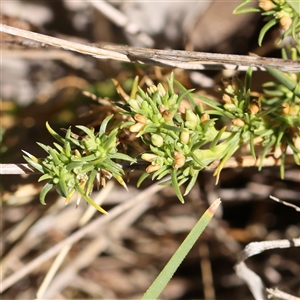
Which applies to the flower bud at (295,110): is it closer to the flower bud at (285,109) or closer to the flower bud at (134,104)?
the flower bud at (285,109)

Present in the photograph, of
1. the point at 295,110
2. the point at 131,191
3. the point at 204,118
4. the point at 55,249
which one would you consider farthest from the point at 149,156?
the point at 131,191

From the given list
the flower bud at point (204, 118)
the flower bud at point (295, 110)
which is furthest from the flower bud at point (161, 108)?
the flower bud at point (295, 110)

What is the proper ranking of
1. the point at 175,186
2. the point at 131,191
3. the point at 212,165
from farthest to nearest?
the point at 131,191 → the point at 212,165 → the point at 175,186

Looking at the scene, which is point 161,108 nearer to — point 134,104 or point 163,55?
point 134,104

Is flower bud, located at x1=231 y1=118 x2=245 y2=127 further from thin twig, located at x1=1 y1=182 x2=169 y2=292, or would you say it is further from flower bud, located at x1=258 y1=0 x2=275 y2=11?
thin twig, located at x1=1 y1=182 x2=169 y2=292

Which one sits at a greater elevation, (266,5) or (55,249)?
(266,5)
